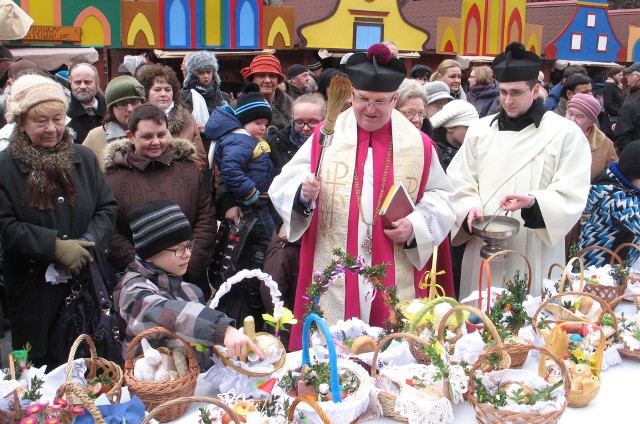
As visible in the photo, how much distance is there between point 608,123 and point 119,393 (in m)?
9.64

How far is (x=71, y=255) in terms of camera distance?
3.39 m

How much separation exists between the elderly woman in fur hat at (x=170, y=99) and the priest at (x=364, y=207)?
1.73m

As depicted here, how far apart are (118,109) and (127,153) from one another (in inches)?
30.6

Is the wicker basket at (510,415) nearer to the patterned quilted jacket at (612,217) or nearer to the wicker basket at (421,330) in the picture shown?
the wicker basket at (421,330)

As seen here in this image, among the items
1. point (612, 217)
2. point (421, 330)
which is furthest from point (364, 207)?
point (612, 217)

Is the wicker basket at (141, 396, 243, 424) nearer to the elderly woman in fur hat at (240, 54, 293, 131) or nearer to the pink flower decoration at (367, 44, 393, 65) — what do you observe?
the pink flower decoration at (367, 44, 393, 65)

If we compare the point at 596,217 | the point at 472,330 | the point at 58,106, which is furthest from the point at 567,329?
the point at 58,106

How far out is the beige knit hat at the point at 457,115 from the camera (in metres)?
4.75

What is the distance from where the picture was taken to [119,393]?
228 cm

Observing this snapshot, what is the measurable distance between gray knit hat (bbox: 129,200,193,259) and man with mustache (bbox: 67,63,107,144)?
114 inches

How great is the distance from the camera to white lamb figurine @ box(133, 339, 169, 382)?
235cm

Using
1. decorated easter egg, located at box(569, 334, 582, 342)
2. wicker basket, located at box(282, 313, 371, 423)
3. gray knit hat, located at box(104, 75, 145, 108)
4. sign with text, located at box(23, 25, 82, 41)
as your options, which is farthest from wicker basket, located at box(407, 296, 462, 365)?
sign with text, located at box(23, 25, 82, 41)

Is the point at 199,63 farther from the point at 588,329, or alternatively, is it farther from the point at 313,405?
the point at 313,405

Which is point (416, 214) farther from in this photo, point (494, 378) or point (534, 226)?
point (494, 378)
